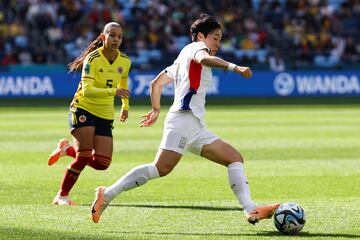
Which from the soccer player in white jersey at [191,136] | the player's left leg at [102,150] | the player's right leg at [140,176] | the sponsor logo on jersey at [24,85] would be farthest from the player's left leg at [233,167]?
the sponsor logo on jersey at [24,85]

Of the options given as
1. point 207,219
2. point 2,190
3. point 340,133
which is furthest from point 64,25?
point 207,219

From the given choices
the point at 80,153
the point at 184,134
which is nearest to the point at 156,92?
the point at 184,134

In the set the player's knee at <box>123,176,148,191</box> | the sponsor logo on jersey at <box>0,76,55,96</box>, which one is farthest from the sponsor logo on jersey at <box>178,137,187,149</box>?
the sponsor logo on jersey at <box>0,76,55,96</box>

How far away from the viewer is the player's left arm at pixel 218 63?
8273mm

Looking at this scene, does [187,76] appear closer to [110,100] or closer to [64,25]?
[110,100]

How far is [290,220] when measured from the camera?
878 cm

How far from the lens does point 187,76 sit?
364 inches

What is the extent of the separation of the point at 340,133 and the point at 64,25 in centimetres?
1878

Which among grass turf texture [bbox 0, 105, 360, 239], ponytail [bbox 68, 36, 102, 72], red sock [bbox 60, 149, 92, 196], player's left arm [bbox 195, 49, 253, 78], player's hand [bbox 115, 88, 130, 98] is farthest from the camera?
ponytail [bbox 68, 36, 102, 72]

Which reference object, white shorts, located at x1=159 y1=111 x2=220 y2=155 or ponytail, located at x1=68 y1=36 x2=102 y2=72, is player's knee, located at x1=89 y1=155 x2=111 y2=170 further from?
white shorts, located at x1=159 y1=111 x2=220 y2=155

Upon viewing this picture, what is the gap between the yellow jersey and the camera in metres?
10.9

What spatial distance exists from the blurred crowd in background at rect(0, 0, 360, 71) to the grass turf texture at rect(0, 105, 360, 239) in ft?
40.1

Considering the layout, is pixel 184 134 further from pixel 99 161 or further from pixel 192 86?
pixel 99 161

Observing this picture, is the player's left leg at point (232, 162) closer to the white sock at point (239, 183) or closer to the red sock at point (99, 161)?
the white sock at point (239, 183)
